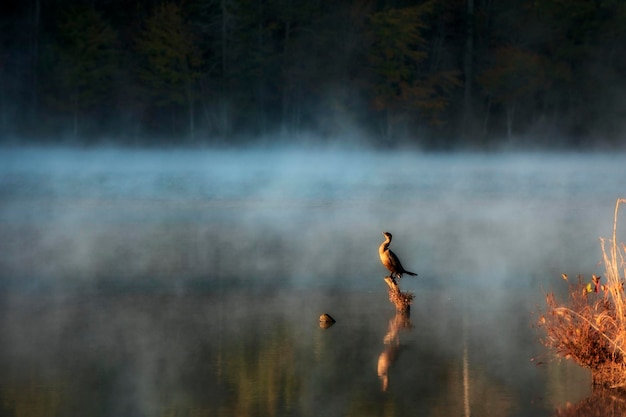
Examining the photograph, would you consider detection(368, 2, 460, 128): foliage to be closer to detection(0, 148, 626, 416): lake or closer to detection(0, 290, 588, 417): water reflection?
detection(0, 148, 626, 416): lake

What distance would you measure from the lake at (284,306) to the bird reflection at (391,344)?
0.04 meters

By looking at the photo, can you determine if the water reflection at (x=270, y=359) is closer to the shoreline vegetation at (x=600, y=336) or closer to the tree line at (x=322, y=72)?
the shoreline vegetation at (x=600, y=336)

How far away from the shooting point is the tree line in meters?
57.5

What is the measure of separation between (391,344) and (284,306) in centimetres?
275

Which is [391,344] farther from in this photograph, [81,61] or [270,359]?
[81,61]

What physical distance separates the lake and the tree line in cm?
2250

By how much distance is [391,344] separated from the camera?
11.0 metres

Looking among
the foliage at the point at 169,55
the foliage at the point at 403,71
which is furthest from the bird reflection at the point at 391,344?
the foliage at the point at 169,55

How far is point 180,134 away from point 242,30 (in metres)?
5.41

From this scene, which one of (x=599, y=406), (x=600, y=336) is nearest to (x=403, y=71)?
(x=600, y=336)

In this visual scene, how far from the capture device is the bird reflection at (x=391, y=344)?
9759mm

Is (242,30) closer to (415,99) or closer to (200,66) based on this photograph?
(200,66)

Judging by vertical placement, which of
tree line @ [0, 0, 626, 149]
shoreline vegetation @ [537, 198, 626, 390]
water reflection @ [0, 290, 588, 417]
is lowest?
water reflection @ [0, 290, 588, 417]

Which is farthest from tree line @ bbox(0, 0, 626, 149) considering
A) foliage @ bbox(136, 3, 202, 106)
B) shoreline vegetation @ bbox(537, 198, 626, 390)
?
shoreline vegetation @ bbox(537, 198, 626, 390)
